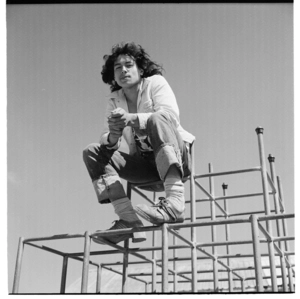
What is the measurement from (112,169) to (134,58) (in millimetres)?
734

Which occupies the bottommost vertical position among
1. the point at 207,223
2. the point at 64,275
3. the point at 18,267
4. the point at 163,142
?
the point at 64,275

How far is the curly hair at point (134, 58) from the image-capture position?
250 centimetres

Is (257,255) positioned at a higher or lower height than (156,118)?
lower

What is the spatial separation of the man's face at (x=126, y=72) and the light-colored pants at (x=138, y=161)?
0.42 meters

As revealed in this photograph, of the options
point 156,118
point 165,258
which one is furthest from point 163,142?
point 165,258

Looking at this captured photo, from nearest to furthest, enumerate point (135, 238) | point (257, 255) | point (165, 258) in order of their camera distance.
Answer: point (257, 255) → point (165, 258) → point (135, 238)

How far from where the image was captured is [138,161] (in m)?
2.39

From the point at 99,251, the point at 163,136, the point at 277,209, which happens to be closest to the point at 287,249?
the point at 277,209

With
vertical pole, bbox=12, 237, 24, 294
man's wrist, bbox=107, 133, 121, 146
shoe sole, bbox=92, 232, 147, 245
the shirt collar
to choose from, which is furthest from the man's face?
vertical pole, bbox=12, 237, 24, 294

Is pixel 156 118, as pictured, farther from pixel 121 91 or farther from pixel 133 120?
pixel 121 91

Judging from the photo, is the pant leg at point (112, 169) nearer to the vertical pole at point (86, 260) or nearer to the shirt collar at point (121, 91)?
the vertical pole at point (86, 260)
